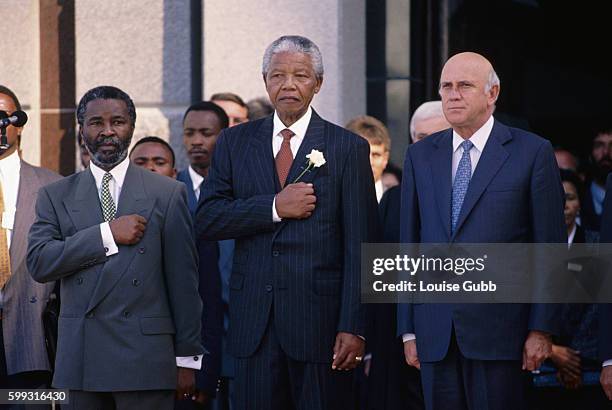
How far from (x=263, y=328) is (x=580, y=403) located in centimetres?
194

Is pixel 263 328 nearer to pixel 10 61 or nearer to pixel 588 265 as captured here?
pixel 588 265

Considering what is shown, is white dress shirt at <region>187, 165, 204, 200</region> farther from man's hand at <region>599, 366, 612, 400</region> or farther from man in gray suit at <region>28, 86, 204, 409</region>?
man's hand at <region>599, 366, 612, 400</region>

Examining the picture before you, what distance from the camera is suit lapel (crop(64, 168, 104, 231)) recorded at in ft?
18.6

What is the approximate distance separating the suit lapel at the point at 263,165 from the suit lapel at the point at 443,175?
666mm

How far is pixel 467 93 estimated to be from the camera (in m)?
5.82

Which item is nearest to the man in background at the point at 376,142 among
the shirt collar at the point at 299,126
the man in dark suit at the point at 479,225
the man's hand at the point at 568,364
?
the man's hand at the point at 568,364

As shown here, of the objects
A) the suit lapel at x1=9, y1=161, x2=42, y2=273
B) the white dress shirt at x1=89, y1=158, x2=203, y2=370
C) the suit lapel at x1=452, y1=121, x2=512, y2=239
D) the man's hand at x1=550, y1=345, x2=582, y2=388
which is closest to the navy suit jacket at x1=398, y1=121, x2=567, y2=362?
the suit lapel at x1=452, y1=121, x2=512, y2=239

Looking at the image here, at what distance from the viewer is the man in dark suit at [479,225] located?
5.61m

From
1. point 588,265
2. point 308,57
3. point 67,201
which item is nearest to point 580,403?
point 588,265

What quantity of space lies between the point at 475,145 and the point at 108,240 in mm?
1550

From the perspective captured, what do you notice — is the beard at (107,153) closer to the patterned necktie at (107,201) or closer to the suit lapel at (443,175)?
the patterned necktie at (107,201)

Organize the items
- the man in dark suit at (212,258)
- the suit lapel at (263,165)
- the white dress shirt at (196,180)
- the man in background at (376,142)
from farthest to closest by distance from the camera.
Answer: the man in background at (376,142)
the white dress shirt at (196,180)
the man in dark suit at (212,258)
the suit lapel at (263,165)

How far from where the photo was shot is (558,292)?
563 centimetres

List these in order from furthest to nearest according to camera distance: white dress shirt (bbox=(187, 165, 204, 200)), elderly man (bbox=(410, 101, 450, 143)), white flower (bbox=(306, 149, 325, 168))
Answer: white dress shirt (bbox=(187, 165, 204, 200)) → elderly man (bbox=(410, 101, 450, 143)) → white flower (bbox=(306, 149, 325, 168))
